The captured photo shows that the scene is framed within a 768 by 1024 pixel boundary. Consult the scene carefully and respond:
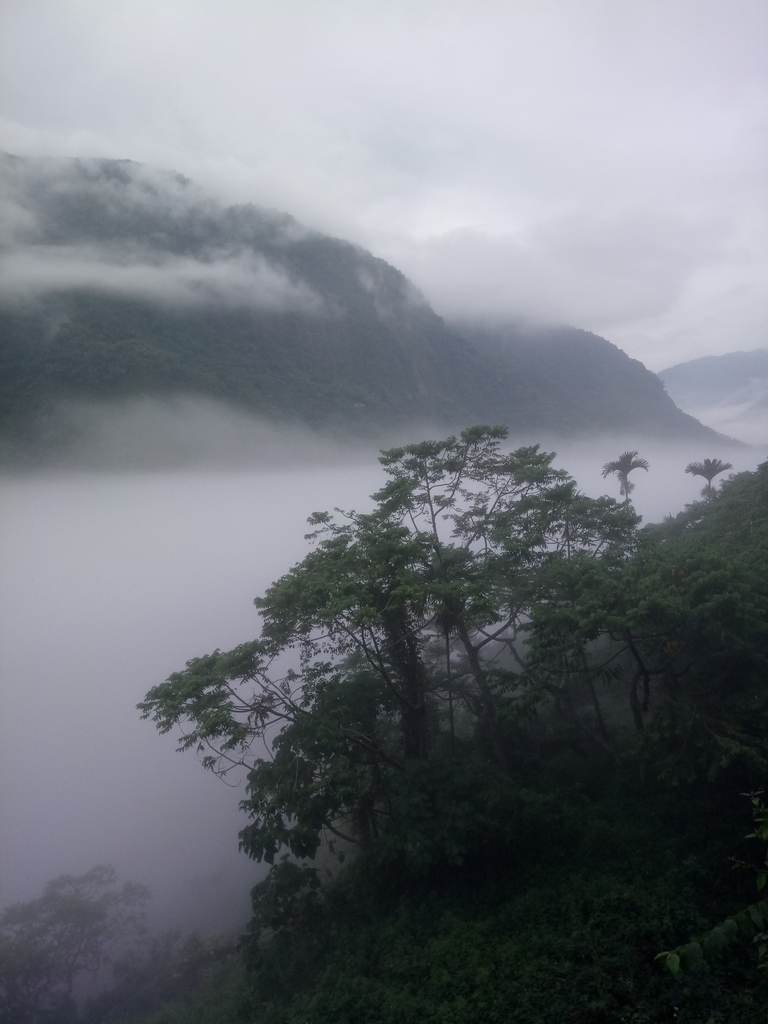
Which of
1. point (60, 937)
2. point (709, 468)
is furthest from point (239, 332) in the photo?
point (60, 937)

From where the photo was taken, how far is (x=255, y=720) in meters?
10.1

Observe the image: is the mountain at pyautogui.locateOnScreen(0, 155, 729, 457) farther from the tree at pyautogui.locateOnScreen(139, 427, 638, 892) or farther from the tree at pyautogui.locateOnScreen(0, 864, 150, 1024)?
the tree at pyautogui.locateOnScreen(139, 427, 638, 892)

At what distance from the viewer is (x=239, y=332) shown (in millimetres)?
41531

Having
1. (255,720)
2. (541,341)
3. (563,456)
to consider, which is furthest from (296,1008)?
(541,341)

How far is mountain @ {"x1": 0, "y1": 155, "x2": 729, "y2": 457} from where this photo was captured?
31.0 meters

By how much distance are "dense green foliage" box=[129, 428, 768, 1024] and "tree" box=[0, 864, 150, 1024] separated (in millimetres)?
8211

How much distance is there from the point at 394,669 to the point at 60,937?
11944 millimetres

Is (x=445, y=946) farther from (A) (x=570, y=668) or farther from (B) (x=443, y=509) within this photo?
(B) (x=443, y=509)

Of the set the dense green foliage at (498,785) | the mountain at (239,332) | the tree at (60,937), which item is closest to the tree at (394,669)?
the dense green foliage at (498,785)

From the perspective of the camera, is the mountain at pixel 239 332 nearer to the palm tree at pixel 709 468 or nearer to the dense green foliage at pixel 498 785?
the palm tree at pixel 709 468

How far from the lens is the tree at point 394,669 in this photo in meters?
9.26

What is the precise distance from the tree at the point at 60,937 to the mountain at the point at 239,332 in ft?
61.5

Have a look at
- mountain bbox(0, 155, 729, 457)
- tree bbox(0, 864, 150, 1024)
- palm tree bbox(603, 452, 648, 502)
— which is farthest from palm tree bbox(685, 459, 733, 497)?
tree bbox(0, 864, 150, 1024)

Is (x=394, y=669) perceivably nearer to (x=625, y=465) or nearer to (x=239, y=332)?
(x=625, y=465)
